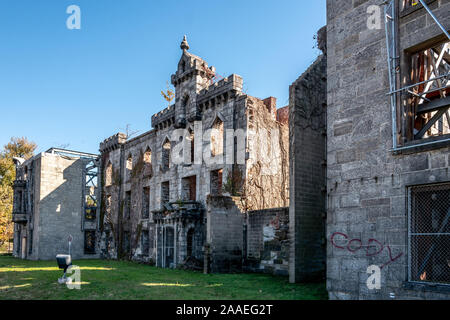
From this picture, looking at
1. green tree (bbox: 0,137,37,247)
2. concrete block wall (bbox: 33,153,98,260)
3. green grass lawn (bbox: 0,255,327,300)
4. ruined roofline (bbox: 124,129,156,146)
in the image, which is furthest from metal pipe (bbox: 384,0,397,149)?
green tree (bbox: 0,137,37,247)

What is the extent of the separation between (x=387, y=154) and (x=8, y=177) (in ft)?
140

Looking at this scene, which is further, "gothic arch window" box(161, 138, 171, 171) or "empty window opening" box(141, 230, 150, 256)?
"empty window opening" box(141, 230, 150, 256)

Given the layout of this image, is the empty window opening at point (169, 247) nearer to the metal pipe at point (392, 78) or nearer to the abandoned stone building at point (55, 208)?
the abandoned stone building at point (55, 208)

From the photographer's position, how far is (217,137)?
2209 cm

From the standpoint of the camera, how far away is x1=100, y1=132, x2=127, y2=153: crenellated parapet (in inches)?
1234

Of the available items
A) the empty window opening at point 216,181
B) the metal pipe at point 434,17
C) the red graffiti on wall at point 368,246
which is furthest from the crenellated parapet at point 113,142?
the metal pipe at point 434,17

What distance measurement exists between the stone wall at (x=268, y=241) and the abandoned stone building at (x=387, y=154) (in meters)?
6.97

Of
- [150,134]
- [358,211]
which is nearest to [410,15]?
[358,211]

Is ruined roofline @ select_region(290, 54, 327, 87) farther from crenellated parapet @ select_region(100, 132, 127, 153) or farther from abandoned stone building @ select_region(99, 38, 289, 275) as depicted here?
crenellated parapet @ select_region(100, 132, 127, 153)

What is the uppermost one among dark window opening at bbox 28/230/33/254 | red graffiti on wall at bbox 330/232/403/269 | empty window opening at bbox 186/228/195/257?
red graffiti on wall at bbox 330/232/403/269

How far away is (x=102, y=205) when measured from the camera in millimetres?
32438

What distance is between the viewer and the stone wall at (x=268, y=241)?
1627 cm

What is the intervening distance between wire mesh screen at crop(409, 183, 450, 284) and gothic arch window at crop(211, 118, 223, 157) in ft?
44.5
